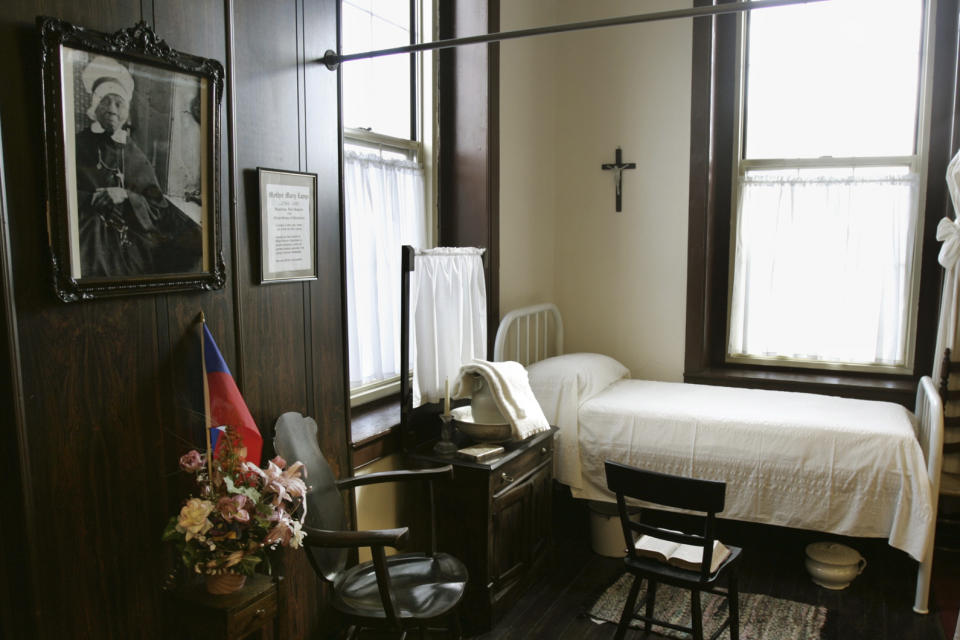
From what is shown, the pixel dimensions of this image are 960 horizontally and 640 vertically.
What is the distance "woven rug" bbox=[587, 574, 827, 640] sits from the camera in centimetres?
306

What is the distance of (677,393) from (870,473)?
1.00 m

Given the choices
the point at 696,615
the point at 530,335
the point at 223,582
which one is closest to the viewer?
the point at 223,582

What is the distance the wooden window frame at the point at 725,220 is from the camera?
3.94m

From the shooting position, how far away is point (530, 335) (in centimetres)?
433

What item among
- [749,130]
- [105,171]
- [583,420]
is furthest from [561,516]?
[105,171]

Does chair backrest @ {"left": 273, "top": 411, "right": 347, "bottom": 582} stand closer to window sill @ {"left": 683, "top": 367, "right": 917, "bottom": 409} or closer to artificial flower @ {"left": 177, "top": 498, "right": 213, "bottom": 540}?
artificial flower @ {"left": 177, "top": 498, "right": 213, "bottom": 540}

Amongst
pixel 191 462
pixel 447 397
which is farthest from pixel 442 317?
pixel 191 462

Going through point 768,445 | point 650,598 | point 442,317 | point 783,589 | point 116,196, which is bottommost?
point 783,589

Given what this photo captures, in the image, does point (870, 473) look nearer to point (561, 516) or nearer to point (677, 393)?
point (677, 393)

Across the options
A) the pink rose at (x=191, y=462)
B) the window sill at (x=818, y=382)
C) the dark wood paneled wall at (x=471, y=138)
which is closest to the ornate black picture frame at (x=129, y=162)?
the pink rose at (x=191, y=462)

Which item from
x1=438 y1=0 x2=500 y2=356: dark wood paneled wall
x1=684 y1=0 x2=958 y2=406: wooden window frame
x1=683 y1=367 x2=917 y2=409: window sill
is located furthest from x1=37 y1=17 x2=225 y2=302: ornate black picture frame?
x1=683 y1=367 x2=917 y2=409: window sill

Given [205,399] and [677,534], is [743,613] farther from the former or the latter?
[205,399]

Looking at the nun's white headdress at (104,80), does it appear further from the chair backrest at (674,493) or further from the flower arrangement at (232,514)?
the chair backrest at (674,493)

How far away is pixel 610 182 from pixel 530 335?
103cm
